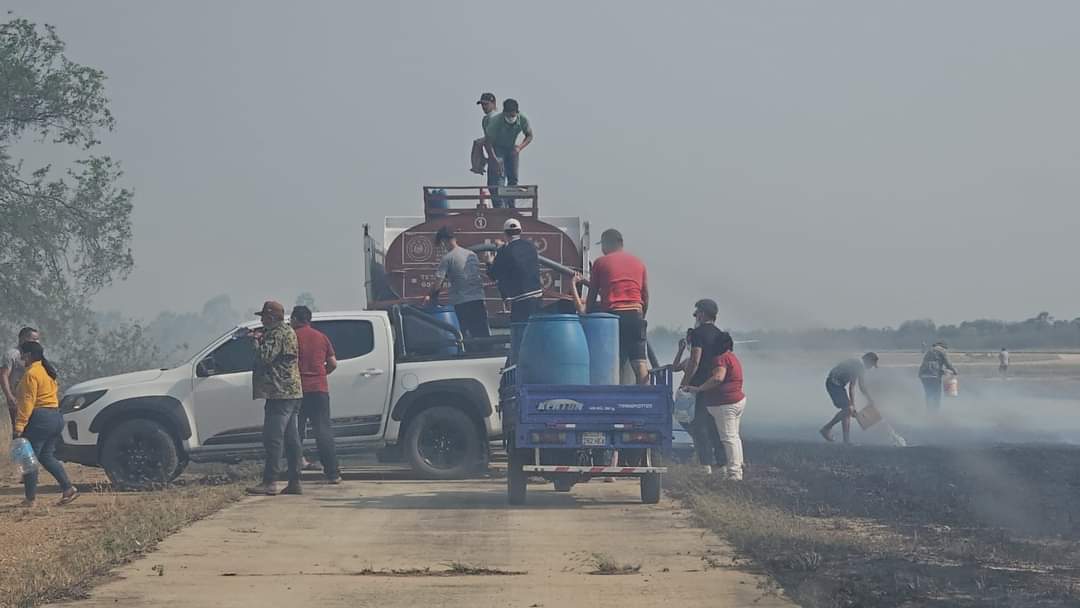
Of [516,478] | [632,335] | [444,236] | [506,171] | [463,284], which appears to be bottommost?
[516,478]

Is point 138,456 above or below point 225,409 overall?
below

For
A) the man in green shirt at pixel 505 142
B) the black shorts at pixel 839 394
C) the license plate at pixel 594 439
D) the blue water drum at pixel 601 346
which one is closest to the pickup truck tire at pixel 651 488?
the license plate at pixel 594 439

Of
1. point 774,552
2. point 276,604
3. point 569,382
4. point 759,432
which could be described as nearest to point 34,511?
point 569,382

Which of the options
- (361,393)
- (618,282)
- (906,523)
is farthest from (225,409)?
(906,523)

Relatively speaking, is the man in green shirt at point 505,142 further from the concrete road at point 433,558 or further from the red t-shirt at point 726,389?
the concrete road at point 433,558

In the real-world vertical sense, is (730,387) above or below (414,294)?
below

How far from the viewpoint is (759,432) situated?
29.8 metres

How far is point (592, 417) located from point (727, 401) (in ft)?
8.95

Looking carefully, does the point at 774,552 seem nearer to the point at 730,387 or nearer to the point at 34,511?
the point at 730,387

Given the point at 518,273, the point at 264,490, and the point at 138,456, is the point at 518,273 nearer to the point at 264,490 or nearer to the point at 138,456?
the point at 264,490

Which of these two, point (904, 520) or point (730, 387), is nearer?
point (904, 520)

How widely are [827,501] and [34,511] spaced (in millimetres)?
7577

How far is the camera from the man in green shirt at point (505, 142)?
→ 21141 mm

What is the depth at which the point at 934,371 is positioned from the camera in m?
29.7
